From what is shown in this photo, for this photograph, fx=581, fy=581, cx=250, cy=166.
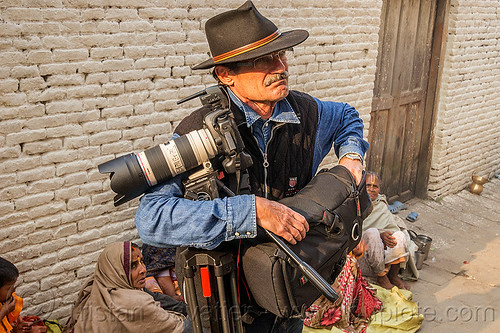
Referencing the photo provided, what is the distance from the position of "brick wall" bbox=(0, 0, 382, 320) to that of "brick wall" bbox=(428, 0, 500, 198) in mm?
3692

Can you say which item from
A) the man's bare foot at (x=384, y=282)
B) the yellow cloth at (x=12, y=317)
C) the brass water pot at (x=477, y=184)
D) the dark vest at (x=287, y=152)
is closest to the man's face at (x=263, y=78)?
the dark vest at (x=287, y=152)

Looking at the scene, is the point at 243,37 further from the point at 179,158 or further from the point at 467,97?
the point at 467,97

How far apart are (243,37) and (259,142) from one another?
46 centimetres

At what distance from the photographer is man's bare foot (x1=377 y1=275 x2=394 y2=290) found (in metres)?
5.27

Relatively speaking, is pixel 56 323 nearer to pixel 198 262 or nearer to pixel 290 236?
pixel 198 262

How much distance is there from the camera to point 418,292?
531 centimetres

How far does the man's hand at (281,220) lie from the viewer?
2.15 meters

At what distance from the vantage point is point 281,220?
2.17 metres

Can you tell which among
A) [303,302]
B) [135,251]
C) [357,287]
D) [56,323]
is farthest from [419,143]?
[303,302]

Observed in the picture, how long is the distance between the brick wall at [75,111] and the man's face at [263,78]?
1720 millimetres

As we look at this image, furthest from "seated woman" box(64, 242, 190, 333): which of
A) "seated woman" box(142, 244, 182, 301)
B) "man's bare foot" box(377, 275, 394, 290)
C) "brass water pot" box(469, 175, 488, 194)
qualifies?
"brass water pot" box(469, 175, 488, 194)

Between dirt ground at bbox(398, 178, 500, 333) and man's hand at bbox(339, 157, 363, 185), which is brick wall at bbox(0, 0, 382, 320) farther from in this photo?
dirt ground at bbox(398, 178, 500, 333)

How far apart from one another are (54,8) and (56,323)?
211 cm

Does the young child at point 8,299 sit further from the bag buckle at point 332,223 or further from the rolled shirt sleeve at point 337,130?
the bag buckle at point 332,223
